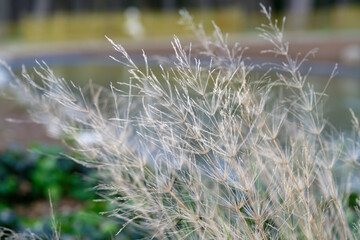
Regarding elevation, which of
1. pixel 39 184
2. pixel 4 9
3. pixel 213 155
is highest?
pixel 213 155

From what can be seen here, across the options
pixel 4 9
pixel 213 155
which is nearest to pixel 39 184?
pixel 213 155

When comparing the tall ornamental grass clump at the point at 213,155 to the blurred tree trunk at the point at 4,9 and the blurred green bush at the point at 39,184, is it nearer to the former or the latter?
the blurred green bush at the point at 39,184

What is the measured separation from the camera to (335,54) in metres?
15.1

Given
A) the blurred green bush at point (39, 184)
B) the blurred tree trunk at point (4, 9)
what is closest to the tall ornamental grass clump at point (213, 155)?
the blurred green bush at point (39, 184)

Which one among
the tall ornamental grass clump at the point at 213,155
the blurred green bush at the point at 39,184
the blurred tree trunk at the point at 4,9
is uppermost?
the tall ornamental grass clump at the point at 213,155

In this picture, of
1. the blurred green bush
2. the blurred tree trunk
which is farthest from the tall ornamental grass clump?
the blurred tree trunk

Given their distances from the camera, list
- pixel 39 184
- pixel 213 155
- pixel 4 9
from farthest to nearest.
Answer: pixel 4 9 < pixel 39 184 < pixel 213 155

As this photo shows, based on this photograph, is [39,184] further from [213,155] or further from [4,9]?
[4,9]

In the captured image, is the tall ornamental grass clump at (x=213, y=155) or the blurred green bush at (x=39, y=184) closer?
the tall ornamental grass clump at (x=213, y=155)

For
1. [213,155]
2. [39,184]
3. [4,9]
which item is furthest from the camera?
[4,9]

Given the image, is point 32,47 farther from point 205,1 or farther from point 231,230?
point 231,230

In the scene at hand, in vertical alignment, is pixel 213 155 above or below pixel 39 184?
above

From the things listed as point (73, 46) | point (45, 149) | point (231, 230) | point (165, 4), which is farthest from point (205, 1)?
point (231, 230)

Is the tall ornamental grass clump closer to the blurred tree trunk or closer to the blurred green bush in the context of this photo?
the blurred green bush
